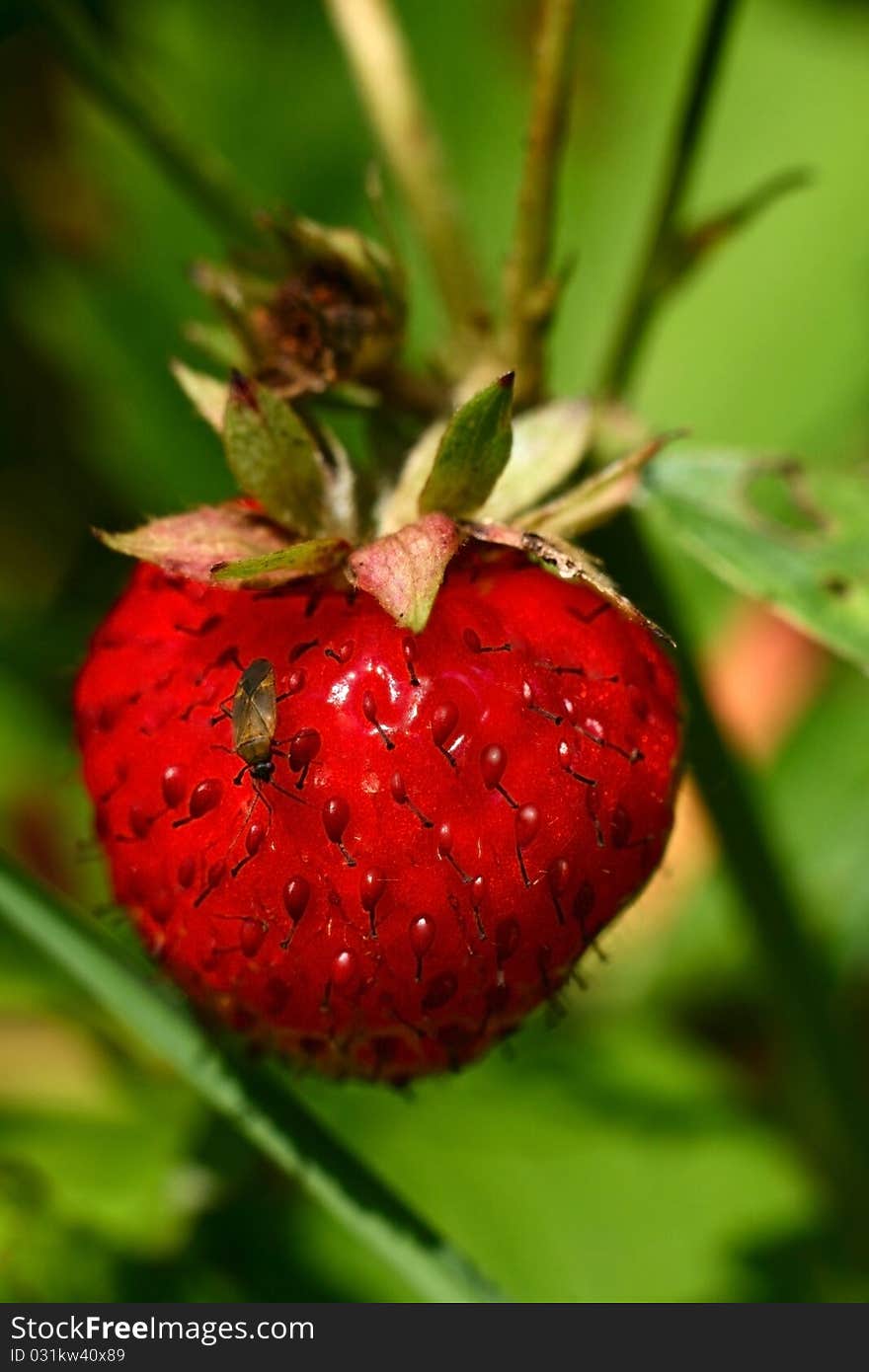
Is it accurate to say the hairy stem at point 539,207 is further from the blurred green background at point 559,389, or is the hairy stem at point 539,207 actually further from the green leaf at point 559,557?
the blurred green background at point 559,389

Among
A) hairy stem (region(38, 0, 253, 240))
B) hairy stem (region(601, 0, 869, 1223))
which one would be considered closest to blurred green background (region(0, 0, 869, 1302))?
hairy stem (region(601, 0, 869, 1223))

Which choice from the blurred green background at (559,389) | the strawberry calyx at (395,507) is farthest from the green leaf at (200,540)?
the blurred green background at (559,389)

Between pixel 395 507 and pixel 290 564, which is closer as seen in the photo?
pixel 290 564

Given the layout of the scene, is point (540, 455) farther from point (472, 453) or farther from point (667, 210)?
point (667, 210)

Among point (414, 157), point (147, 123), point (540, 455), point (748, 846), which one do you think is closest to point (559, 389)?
point (414, 157)

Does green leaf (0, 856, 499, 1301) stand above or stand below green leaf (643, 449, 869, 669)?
below

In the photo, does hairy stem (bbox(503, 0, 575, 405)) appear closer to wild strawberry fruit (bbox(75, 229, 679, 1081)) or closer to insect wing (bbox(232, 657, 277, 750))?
wild strawberry fruit (bbox(75, 229, 679, 1081))

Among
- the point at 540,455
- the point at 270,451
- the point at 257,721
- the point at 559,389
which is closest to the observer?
the point at 257,721
